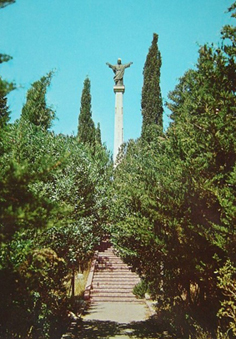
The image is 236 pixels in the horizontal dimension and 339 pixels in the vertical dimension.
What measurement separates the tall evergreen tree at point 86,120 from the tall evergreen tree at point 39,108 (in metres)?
16.4

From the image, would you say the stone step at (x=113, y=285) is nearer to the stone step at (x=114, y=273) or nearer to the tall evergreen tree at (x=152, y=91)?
the stone step at (x=114, y=273)

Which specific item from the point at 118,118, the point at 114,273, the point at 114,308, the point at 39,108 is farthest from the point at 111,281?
the point at 118,118

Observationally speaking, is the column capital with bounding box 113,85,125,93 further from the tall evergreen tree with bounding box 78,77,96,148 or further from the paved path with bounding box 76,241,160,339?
the paved path with bounding box 76,241,160,339

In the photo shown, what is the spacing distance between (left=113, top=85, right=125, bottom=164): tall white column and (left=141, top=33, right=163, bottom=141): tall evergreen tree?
138 inches

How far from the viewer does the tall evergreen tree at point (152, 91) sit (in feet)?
82.5

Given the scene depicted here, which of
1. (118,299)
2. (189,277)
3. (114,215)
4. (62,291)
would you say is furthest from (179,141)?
(118,299)

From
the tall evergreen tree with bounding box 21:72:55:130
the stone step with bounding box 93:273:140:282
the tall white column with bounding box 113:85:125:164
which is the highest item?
the tall white column with bounding box 113:85:125:164

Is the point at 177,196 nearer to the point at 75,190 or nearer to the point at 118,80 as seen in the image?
the point at 75,190

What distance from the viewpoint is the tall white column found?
2850cm

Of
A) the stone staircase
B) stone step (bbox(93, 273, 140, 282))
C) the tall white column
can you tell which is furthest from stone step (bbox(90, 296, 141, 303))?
the tall white column

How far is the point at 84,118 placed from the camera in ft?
117

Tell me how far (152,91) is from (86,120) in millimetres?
11821

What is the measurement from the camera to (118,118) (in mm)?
29219

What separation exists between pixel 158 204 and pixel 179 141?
1658mm
